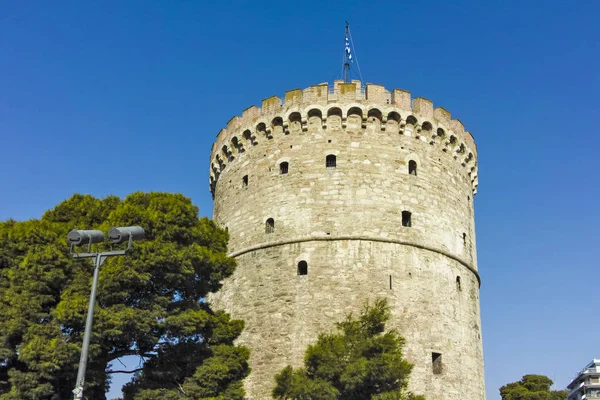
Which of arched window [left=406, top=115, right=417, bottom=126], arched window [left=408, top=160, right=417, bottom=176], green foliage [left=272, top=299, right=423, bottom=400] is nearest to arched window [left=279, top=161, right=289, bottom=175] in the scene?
arched window [left=408, top=160, right=417, bottom=176]

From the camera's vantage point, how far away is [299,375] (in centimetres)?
1628

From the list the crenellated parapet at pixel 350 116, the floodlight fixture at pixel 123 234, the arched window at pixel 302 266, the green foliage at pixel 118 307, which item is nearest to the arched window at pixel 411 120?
the crenellated parapet at pixel 350 116

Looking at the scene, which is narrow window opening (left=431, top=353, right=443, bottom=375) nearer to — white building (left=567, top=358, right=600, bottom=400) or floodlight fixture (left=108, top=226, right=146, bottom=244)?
floodlight fixture (left=108, top=226, right=146, bottom=244)

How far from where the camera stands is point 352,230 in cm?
1838

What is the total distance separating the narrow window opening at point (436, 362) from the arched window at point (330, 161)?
6.02m

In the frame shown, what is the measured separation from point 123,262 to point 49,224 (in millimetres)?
2469

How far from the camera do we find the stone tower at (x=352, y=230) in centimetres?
1772

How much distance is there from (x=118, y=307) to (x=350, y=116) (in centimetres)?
937

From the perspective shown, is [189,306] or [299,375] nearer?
[189,306]

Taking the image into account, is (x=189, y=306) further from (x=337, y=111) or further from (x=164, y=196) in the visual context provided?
(x=337, y=111)

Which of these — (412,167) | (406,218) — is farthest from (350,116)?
(406,218)

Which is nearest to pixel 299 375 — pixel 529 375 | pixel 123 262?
pixel 123 262

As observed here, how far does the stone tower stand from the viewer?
1772 cm

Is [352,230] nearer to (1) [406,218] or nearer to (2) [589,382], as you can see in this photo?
(1) [406,218]
